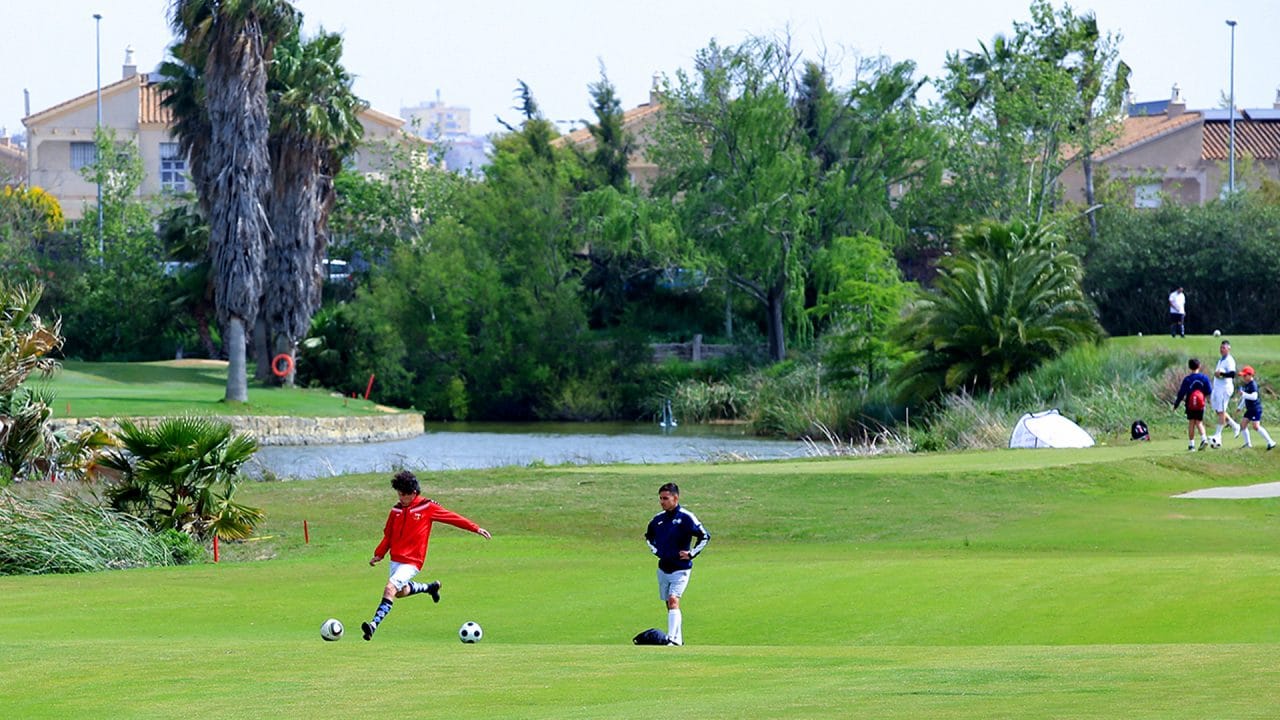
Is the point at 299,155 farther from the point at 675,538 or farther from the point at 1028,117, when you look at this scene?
the point at 675,538

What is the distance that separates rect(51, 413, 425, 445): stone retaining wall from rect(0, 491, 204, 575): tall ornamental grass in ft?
96.3

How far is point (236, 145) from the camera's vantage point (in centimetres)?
5525

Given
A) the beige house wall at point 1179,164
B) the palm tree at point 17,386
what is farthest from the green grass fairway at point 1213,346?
the beige house wall at point 1179,164

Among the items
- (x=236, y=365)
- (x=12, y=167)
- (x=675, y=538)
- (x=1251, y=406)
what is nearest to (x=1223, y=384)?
(x=1251, y=406)

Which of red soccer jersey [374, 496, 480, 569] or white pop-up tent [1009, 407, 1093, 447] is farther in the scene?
white pop-up tent [1009, 407, 1093, 447]

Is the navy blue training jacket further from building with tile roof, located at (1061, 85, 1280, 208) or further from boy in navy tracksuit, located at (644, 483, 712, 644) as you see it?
building with tile roof, located at (1061, 85, 1280, 208)

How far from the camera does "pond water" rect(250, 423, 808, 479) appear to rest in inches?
1718

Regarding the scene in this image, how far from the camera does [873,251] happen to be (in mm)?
62375

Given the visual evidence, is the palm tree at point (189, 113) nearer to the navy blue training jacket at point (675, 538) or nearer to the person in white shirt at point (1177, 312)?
the person in white shirt at point (1177, 312)

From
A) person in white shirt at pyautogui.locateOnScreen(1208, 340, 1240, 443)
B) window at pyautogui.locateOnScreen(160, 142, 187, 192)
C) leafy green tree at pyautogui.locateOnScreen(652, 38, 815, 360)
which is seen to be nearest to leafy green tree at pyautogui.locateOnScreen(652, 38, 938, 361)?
leafy green tree at pyautogui.locateOnScreen(652, 38, 815, 360)

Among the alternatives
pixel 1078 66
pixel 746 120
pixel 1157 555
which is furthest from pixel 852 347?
pixel 1157 555

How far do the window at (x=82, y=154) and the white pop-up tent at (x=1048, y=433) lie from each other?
8559cm

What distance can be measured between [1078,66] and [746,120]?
18685 millimetres

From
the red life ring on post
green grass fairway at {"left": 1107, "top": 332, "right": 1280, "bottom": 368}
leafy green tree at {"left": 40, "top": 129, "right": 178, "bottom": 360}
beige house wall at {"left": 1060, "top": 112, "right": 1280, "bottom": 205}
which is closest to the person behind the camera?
green grass fairway at {"left": 1107, "top": 332, "right": 1280, "bottom": 368}
